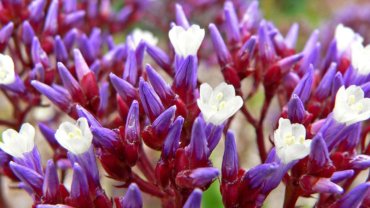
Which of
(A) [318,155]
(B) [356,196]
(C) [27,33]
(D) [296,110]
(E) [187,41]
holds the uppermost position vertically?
(C) [27,33]

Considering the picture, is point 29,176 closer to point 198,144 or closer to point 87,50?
point 198,144

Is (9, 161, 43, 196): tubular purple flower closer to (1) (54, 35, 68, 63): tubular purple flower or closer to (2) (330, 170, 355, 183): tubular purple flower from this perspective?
(1) (54, 35, 68, 63): tubular purple flower

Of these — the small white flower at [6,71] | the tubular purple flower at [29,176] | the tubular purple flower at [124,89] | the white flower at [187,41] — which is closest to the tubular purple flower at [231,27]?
the white flower at [187,41]

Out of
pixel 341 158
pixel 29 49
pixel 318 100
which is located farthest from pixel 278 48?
pixel 29 49

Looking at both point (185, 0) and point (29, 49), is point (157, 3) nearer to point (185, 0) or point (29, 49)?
point (185, 0)

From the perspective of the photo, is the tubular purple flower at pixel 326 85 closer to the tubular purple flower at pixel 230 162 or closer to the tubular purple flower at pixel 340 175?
the tubular purple flower at pixel 340 175

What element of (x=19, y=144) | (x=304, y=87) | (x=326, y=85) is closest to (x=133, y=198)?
(x=19, y=144)
